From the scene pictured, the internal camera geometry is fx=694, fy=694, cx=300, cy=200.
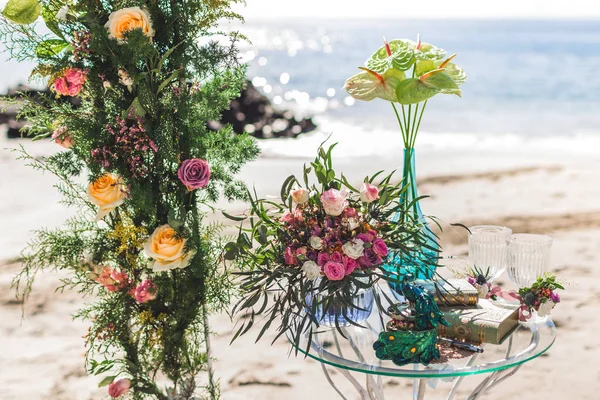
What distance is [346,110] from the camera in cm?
1634

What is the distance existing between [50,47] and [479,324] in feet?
5.15

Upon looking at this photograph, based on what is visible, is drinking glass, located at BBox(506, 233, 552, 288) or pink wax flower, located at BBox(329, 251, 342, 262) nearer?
pink wax flower, located at BBox(329, 251, 342, 262)

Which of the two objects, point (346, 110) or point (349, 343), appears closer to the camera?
point (349, 343)

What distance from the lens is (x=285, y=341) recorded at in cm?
397

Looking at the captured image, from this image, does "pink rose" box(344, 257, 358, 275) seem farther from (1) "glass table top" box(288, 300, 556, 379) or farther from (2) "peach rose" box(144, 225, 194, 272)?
(2) "peach rose" box(144, 225, 194, 272)

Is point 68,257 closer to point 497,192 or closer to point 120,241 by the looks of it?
point 120,241

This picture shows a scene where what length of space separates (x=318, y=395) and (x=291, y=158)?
715 cm

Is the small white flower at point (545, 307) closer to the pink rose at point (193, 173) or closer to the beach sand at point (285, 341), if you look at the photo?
the beach sand at point (285, 341)

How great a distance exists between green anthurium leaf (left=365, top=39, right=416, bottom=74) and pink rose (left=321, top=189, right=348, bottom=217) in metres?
0.61

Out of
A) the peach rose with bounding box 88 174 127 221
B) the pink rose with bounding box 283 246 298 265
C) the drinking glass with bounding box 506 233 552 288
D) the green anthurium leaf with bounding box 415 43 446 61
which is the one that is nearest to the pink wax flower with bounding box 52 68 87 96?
the peach rose with bounding box 88 174 127 221

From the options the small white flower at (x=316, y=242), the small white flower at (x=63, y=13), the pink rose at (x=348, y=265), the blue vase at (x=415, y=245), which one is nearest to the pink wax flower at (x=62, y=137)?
the small white flower at (x=63, y=13)

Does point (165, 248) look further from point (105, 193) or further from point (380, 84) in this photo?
point (380, 84)

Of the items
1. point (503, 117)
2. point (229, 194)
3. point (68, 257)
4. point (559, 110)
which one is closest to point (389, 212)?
point (229, 194)

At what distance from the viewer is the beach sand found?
3.41 meters
